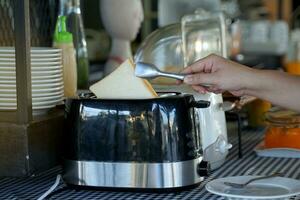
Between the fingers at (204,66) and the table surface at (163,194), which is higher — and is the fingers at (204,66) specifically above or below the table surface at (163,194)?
above

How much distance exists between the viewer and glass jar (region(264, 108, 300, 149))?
1.36 meters

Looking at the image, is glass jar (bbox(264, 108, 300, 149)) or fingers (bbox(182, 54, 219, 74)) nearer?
fingers (bbox(182, 54, 219, 74))

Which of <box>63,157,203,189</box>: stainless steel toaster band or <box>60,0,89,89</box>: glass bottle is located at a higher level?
<box>60,0,89,89</box>: glass bottle

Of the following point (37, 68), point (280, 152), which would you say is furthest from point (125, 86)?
point (280, 152)

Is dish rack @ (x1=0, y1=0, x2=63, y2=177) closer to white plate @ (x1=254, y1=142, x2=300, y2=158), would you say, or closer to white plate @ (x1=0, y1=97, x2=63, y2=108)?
white plate @ (x1=0, y1=97, x2=63, y2=108)

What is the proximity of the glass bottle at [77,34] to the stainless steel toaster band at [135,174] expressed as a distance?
502 mm

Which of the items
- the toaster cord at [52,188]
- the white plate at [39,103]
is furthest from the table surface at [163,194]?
the white plate at [39,103]

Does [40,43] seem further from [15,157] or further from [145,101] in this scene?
[145,101]

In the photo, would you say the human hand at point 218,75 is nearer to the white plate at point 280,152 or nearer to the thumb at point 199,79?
the thumb at point 199,79

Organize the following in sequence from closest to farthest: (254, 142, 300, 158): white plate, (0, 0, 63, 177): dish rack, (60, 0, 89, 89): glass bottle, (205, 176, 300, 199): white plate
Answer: (205, 176, 300, 199): white plate
(0, 0, 63, 177): dish rack
(254, 142, 300, 158): white plate
(60, 0, 89, 89): glass bottle

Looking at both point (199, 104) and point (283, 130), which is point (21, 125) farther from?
point (283, 130)

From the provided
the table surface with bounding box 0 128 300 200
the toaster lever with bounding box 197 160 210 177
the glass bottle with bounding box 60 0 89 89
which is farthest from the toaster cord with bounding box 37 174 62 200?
the glass bottle with bounding box 60 0 89 89

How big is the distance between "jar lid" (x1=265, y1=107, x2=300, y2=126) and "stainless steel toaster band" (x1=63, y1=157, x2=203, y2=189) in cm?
40

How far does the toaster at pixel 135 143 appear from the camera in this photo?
995 mm
